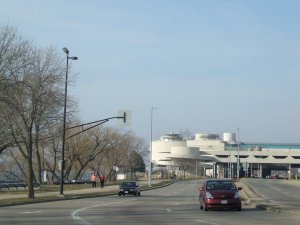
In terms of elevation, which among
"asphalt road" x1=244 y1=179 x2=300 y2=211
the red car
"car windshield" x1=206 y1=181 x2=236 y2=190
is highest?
"car windshield" x1=206 y1=181 x2=236 y2=190

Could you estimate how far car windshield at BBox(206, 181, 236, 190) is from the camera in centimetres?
2697

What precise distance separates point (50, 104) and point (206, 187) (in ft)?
59.3

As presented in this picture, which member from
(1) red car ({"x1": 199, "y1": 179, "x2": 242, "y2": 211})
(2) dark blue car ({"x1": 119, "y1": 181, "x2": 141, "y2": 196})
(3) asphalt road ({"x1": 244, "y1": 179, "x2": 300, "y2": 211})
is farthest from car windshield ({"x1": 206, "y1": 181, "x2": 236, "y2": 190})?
(2) dark blue car ({"x1": 119, "y1": 181, "x2": 141, "y2": 196})

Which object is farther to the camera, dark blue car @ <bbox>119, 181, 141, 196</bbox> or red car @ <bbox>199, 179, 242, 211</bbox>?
dark blue car @ <bbox>119, 181, 141, 196</bbox>

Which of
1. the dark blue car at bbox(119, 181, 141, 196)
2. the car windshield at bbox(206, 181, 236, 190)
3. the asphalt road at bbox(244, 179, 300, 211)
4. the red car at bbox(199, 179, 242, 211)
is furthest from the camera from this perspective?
the dark blue car at bbox(119, 181, 141, 196)

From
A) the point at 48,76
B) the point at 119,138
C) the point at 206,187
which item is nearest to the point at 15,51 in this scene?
the point at 48,76

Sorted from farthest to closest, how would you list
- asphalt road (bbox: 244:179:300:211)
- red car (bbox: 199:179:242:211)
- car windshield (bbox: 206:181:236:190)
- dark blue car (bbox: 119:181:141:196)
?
dark blue car (bbox: 119:181:141:196) < asphalt road (bbox: 244:179:300:211) < car windshield (bbox: 206:181:236:190) < red car (bbox: 199:179:242:211)

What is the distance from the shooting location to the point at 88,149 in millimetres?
84438

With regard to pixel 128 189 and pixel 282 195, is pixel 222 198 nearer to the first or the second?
pixel 282 195

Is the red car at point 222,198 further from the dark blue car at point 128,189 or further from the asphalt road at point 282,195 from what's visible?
the dark blue car at point 128,189

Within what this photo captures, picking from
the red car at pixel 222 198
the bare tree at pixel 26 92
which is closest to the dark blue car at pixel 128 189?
the bare tree at pixel 26 92

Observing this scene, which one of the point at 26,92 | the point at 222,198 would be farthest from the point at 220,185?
the point at 26,92

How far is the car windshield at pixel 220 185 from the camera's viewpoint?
88.5ft

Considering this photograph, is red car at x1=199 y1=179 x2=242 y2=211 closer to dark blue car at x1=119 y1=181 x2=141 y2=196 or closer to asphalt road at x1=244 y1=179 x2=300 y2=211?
asphalt road at x1=244 y1=179 x2=300 y2=211
